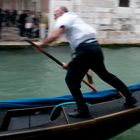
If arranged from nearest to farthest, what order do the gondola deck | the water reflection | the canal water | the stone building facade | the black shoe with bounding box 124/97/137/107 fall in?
the gondola deck, the black shoe with bounding box 124/97/137/107, the canal water, the water reflection, the stone building facade

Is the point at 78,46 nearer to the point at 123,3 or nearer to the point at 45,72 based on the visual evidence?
the point at 45,72

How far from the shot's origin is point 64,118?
126 inches

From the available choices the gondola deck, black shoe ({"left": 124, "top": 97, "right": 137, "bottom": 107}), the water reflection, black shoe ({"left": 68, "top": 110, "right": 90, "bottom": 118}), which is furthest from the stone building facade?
black shoe ({"left": 68, "top": 110, "right": 90, "bottom": 118})

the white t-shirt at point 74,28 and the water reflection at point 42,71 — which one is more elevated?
the white t-shirt at point 74,28

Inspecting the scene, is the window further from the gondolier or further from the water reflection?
the gondolier

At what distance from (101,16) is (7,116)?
843 centimetres

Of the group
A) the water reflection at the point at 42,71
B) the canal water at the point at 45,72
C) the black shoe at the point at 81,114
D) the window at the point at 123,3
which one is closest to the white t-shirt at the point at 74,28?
the black shoe at the point at 81,114

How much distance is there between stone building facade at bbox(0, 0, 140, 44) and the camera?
449 inches

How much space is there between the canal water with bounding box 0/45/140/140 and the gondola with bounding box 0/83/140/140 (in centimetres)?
60

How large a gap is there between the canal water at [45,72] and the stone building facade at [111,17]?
56 cm

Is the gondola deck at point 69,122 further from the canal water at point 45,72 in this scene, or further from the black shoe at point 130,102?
the canal water at point 45,72

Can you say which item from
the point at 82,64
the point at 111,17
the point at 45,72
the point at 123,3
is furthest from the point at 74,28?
the point at 123,3

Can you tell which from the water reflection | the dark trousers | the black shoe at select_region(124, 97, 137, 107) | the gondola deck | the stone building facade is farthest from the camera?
the stone building facade

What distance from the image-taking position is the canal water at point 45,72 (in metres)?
5.91
